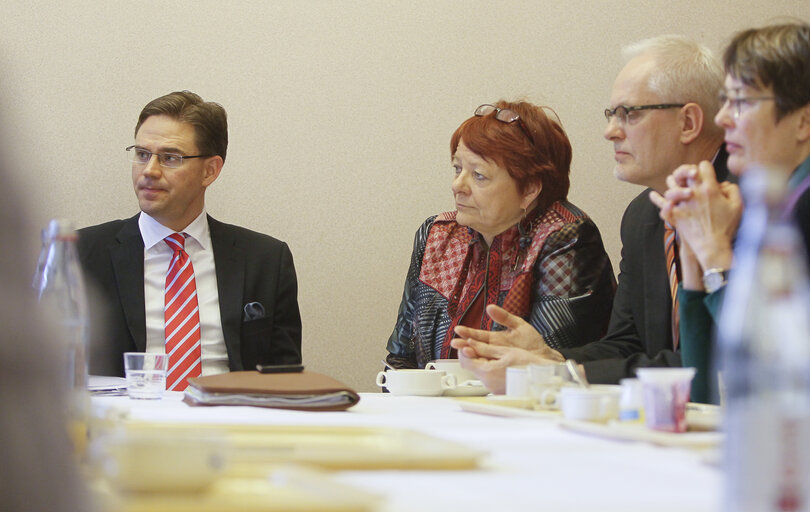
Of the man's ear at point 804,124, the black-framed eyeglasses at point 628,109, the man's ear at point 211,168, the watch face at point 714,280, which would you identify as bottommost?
the watch face at point 714,280

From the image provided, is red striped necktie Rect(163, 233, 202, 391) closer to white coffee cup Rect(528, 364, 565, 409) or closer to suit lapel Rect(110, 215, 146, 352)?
suit lapel Rect(110, 215, 146, 352)

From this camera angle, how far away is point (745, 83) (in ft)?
6.78

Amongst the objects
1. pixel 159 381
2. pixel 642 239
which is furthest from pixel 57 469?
pixel 642 239

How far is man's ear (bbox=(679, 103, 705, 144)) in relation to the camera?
2.61m

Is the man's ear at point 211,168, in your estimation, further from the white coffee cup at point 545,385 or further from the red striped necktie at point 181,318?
the white coffee cup at point 545,385

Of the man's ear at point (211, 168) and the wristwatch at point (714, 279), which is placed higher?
the man's ear at point (211, 168)

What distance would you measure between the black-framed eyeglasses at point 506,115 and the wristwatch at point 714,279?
138cm

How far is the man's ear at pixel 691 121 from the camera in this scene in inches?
103

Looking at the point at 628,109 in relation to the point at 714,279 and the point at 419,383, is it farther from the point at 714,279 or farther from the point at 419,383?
the point at 419,383

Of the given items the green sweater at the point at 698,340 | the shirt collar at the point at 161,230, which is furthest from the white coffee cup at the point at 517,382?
the shirt collar at the point at 161,230

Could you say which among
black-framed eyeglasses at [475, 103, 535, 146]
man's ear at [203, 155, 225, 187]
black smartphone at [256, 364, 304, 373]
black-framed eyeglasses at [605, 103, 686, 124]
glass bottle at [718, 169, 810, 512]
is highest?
black-framed eyeglasses at [475, 103, 535, 146]

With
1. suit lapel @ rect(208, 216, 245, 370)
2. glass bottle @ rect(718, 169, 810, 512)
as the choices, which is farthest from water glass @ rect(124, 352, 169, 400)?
glass bottle @ rect(718, 169, 810, 512)

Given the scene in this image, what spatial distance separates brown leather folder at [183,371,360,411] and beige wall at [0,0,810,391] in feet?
6.45

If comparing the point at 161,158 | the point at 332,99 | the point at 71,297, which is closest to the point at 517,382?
the point at 71,297
